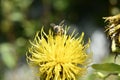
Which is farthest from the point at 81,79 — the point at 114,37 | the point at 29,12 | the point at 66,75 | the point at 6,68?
the point at 29,12

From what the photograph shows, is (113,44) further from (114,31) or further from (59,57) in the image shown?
(59,57)

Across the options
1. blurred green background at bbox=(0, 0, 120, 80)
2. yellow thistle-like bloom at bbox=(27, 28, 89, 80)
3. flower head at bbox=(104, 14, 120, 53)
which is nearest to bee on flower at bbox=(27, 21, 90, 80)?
yellow thistle-like bloom at bbox=(27, 28, 89, 80)

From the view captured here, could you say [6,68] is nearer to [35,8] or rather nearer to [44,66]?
[35,8]

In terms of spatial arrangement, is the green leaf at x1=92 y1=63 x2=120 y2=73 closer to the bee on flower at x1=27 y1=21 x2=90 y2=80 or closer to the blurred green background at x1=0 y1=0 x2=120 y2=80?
the bee on flower at x1=27 y1=21 x2=90 y2=80

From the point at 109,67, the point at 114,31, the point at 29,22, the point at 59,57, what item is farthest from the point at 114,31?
the point at 29,22

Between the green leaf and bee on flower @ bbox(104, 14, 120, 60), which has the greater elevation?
bee on flower @ bbox(104, 14, 120, 60)

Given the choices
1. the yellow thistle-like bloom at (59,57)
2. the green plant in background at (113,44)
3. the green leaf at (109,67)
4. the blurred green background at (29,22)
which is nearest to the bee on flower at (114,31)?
the green plant in background at (113,44)
